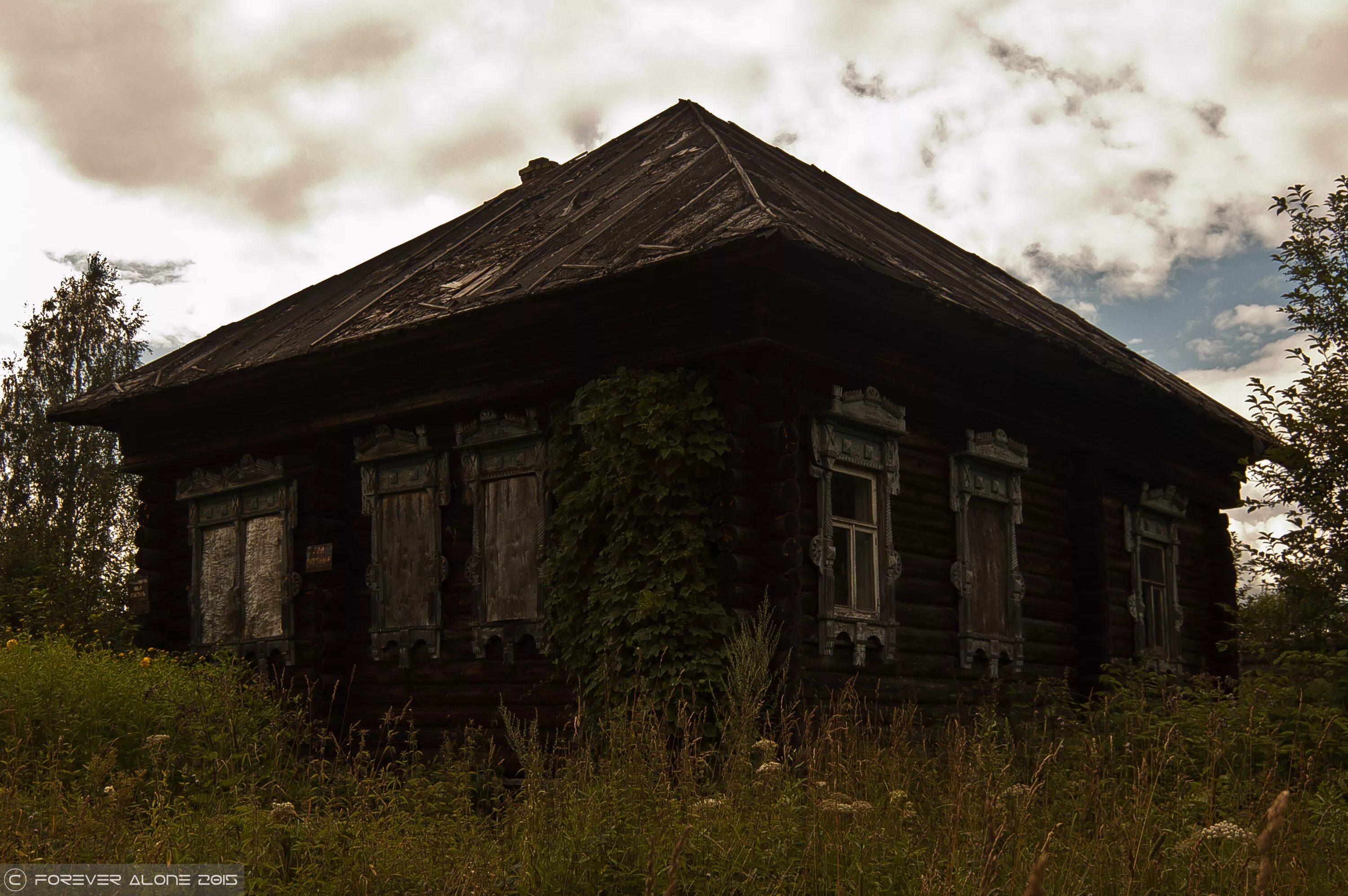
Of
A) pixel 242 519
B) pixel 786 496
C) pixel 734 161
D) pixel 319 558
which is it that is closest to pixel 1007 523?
pixel 786 496

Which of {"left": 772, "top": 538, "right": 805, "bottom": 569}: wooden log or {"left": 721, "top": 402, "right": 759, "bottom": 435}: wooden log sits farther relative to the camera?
{"left": 721, "top": 402, "right": 759, "bottom": 435}: wooden log

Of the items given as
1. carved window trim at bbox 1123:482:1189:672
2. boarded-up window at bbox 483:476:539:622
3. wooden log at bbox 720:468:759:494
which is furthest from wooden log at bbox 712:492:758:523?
carved window trim at bbox 1123:482:1189:672

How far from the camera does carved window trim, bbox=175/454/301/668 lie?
11062mm

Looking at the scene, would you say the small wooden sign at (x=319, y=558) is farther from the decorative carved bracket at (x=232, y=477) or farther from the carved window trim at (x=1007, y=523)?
the carved window trim at (x=1007, y=523)

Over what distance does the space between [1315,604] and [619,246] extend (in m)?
6.40

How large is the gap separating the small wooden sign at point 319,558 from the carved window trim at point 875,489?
452 centimetres

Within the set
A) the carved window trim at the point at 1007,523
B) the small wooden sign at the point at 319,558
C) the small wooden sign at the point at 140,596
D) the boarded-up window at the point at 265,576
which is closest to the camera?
the carved window trim at the point at 1007,523

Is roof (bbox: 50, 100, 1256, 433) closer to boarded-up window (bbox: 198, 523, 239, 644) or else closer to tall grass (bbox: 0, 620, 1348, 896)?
boarded-up window (bbox: 198, 523, 239, 644)

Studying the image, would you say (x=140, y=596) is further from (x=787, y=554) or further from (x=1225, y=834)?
(x=1225, y=834)

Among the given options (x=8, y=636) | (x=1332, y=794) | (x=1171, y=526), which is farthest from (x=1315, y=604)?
(x=8, y=636)

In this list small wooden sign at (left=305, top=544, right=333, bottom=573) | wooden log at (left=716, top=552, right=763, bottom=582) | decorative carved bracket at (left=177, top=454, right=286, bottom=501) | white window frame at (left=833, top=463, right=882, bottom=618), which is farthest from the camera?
decorative carved bracket at (left=177, top=454, right=286, bottom=501)

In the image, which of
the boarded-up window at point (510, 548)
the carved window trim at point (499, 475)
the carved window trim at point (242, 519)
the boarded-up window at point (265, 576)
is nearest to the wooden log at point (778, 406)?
the carved window trim at point (499, 475)

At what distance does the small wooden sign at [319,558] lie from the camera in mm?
10609

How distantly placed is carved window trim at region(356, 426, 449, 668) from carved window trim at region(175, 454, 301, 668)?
914 millimetres
